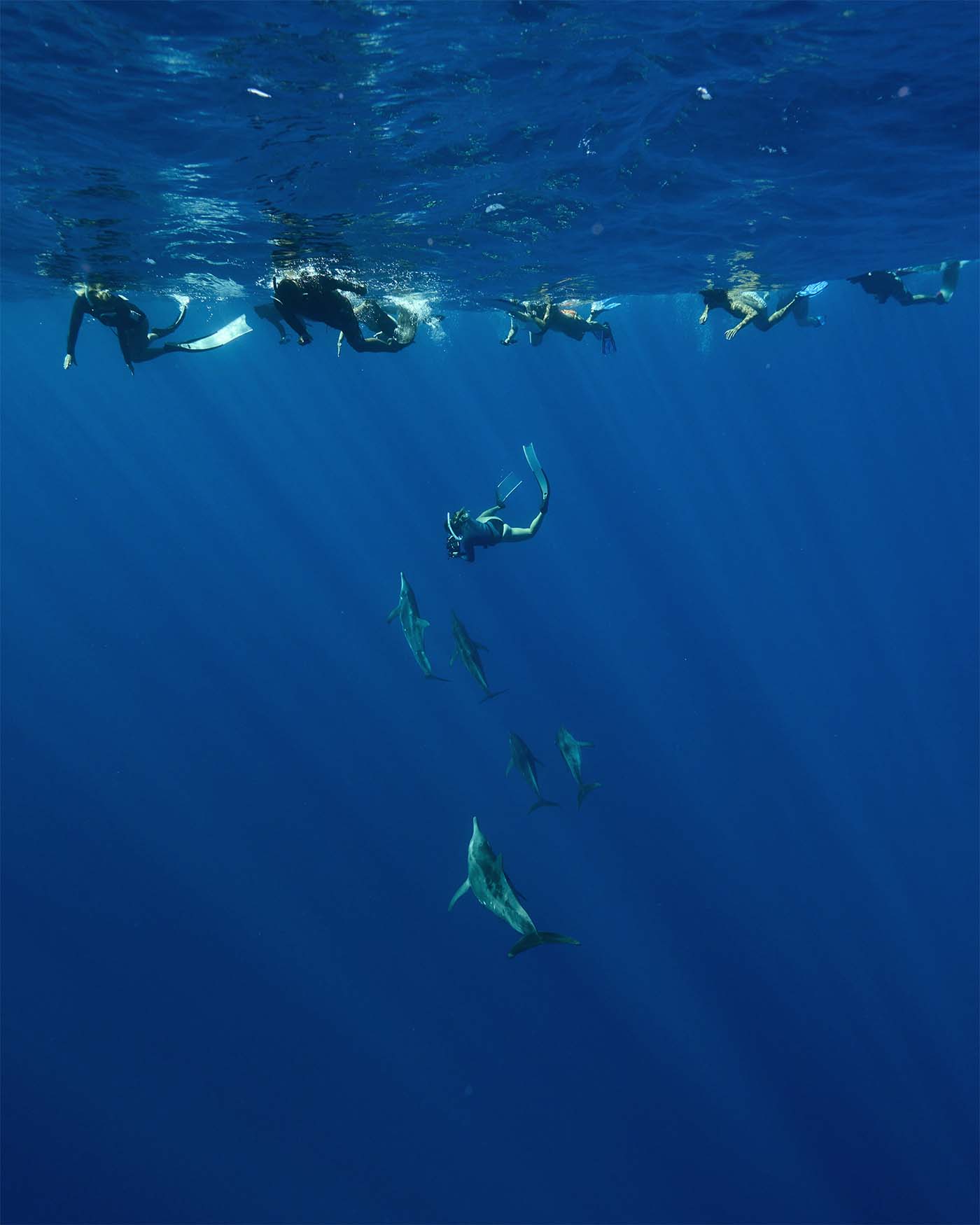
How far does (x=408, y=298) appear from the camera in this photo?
23312 millimetres

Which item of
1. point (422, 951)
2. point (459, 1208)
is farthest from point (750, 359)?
point (459, 1208)

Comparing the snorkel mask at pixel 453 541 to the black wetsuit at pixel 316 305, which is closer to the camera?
the black wetsuit at pixel 316 305

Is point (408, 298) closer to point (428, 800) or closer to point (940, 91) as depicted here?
point (940, 91)

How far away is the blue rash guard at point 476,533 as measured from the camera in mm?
7207

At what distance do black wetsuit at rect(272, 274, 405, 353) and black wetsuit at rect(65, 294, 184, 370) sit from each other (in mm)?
923

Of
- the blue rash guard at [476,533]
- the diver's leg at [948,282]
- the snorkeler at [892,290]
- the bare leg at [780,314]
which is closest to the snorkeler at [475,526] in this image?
the blue rash guard at [476,533]

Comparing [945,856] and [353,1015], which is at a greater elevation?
[353,1015]

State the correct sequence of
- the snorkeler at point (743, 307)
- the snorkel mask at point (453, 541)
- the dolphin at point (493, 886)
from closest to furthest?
1. the dolphin at point (493, 886)
2. the snorkel mask at point (453, 541)
3. the snorkeler at point (743, 307)

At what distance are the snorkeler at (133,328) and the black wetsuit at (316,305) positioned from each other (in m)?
0.43

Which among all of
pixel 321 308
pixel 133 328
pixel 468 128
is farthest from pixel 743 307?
pixel 133 328

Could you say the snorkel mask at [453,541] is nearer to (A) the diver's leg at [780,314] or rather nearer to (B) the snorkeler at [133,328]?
(B) the snorkeler at [133,328]

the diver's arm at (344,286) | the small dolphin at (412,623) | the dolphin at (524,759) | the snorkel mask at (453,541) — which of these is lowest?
the dolphin at (524,759)

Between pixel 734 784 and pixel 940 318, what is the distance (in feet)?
147

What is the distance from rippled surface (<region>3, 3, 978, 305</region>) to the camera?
7379 millimetres
